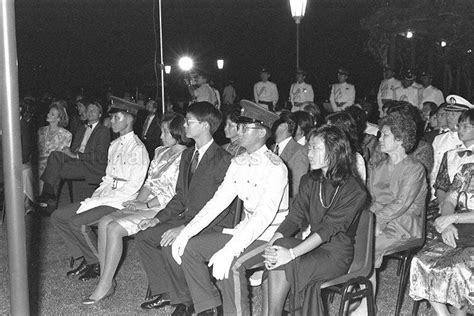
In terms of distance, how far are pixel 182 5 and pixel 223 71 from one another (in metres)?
3.19

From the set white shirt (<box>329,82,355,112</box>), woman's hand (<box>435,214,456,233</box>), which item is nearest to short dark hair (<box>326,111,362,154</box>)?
woman's hand (<box>435,214,456,233</box>)

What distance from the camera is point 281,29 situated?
30984 mm

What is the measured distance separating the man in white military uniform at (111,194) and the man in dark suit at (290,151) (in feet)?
4.09

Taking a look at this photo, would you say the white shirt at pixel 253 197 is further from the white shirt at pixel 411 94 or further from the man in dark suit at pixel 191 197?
the white shirt at pixel 411 94

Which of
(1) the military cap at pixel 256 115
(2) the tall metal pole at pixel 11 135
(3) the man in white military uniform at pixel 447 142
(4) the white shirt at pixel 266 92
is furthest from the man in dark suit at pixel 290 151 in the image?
(4) the white shirt at pixel 266 92

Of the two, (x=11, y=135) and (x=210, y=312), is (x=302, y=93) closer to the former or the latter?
(x=210, y=312)

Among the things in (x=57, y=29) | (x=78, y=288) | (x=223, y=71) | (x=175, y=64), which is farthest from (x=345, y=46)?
(x=78, y=288)

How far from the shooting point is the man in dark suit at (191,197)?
524cm

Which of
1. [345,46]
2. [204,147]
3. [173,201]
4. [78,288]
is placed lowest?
[78,288]

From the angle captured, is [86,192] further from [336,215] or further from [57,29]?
[57,29]

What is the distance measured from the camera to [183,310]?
205 inches

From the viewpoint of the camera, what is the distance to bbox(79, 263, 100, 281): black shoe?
6.41m

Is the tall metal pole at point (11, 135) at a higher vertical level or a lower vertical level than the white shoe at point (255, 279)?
higher

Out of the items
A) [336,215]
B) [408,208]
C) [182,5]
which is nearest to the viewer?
[336,215]
